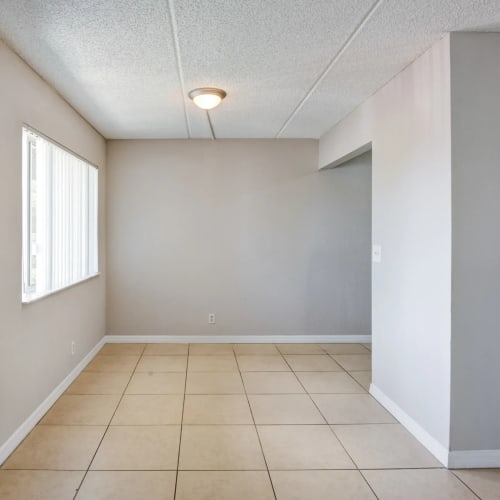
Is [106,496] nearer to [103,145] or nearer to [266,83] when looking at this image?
[266,83]

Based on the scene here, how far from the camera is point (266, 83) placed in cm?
300

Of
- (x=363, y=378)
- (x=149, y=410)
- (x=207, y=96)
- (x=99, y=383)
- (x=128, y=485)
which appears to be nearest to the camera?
(x=128, y=485)

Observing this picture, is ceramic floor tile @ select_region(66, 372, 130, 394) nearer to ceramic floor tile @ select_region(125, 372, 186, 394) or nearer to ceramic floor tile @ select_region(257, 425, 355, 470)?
ceramic floor tile @ select_region(125, 372, 186, 394)

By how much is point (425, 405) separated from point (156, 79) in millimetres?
2843

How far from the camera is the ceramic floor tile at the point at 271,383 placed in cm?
340

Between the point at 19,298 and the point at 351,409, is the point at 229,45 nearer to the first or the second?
the point at 19,298

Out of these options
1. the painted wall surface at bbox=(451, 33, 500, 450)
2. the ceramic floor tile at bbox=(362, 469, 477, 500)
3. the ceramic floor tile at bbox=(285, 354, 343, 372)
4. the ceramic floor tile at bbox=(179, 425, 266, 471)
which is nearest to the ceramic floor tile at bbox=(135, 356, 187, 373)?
the ceramic floor tile at bbox=(285, 354, 343, 372)

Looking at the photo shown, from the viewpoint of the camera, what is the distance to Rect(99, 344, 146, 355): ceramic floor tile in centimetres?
444

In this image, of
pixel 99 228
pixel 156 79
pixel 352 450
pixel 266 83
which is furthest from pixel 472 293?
pixel 99 228

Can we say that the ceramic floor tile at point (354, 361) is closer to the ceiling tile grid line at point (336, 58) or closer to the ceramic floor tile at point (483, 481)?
the ceramic floor tile at point (483, 481)

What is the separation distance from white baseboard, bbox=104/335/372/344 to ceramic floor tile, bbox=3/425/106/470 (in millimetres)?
2096

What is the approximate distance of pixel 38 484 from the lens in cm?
210

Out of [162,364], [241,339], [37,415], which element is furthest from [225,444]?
[241,339]

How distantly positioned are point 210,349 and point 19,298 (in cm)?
244
